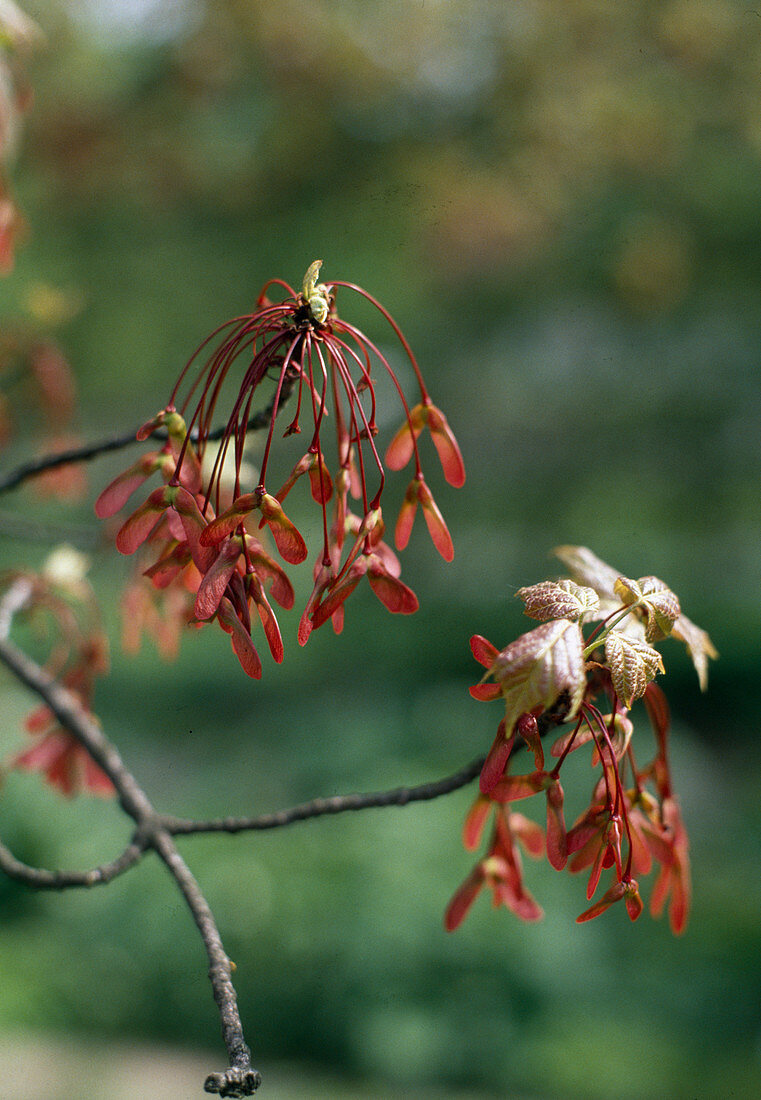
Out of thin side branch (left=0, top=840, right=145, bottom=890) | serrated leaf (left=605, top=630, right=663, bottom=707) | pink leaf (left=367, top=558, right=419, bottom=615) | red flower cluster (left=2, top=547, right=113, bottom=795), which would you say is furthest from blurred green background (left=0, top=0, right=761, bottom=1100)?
serrated leaf (left=605, top=630, right=663, bottom=707)

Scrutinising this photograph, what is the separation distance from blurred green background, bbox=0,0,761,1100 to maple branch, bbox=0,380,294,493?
0.64 meters

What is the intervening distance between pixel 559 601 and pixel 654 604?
0.07 metres

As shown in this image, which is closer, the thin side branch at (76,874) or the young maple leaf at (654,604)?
the young maple leaf at (654,604)

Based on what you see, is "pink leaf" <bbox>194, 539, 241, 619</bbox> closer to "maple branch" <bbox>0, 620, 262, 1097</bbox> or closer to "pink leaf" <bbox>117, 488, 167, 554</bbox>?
"pink leaf" <bbox>117, 488, 167, 554</bbox>

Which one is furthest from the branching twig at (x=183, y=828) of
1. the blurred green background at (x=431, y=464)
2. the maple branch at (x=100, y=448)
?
the blurred green background at (x=431, y=464)

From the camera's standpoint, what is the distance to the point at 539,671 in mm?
513

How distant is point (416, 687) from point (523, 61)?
9.24ft

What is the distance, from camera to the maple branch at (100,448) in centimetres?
65

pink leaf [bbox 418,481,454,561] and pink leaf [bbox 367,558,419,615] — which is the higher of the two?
pink leaf [bbox 418,481,454,561]

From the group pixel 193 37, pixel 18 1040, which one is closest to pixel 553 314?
pixel 193 37

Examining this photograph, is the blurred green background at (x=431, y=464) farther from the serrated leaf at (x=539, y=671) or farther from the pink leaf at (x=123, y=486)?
the serrated leaf at (x=539, y=671)

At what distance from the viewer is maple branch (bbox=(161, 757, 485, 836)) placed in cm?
71

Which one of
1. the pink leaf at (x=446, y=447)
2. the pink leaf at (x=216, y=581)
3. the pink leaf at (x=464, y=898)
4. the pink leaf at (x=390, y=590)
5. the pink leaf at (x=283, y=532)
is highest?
the pink leaf at (x=446, y=447)

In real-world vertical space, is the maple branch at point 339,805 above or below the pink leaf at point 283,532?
below
